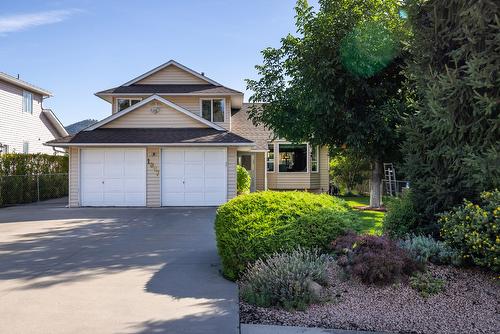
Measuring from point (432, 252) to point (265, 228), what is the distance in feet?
8.28

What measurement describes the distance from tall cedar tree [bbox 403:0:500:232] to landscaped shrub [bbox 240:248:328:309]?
9.00 feet

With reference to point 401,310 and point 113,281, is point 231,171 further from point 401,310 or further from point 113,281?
point 401,310

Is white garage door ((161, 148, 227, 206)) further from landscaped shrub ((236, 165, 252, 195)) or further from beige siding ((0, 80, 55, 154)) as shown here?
beige siding ((0, 80, 55, 154))

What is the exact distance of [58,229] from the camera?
12219mm

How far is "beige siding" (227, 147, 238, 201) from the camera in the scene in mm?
17938

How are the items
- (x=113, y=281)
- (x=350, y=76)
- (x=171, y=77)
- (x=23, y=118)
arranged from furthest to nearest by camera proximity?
(x=23, y=118), (x=171, y=77), (x=350, y=76), (x=113, y=281)

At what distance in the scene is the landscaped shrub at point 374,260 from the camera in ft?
18.4

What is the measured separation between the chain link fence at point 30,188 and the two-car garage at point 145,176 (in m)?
3.85

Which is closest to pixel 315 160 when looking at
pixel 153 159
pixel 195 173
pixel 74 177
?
→ pixel 195 173

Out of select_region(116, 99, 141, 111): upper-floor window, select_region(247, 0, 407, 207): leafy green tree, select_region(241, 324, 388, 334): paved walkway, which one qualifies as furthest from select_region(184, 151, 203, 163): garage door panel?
select_region(241, 324, 388, 334): paved walkway

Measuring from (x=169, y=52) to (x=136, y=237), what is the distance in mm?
15323

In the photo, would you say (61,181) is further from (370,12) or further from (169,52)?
(370,12)

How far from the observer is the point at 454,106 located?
6602 millimetres

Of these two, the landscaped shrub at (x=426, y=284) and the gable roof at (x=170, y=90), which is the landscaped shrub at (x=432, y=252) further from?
the gable roof at (x=170, y=90)
